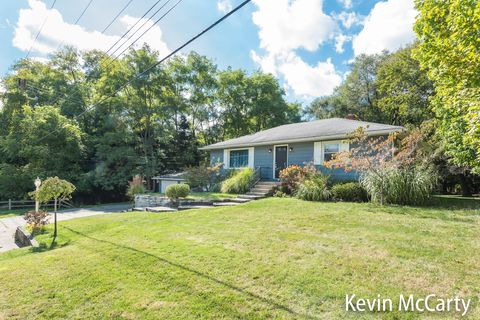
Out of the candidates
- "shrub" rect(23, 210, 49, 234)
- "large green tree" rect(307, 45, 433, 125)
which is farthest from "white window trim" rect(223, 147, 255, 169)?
"shrub" rect(23, 210, 49, 234)

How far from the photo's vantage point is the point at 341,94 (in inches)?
1027

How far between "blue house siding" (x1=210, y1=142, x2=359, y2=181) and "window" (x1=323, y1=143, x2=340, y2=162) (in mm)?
508

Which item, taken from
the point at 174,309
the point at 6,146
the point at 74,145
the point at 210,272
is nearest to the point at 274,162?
the point at 210,272

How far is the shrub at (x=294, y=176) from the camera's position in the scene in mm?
11424

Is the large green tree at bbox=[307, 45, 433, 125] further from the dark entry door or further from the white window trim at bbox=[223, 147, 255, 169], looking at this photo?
the white window trim at bbox=[223, 147, 255, 169]

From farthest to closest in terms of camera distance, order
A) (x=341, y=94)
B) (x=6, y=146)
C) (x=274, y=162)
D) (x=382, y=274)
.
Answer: (x=341, y=94)
(x=6, y=146)
(x=274, y=162)
(x=382, y=274)

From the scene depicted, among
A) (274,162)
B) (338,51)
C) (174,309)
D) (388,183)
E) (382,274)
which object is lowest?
(174,309)

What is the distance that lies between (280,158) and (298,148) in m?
1.24

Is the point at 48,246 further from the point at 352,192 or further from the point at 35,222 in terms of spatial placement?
the point at 352,192

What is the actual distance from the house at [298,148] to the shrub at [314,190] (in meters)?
1.59

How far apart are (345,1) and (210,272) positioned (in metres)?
9.09

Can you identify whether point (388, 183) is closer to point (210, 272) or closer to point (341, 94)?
point (210, 272)

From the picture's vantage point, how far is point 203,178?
16062mm

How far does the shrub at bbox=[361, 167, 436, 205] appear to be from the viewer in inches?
338
